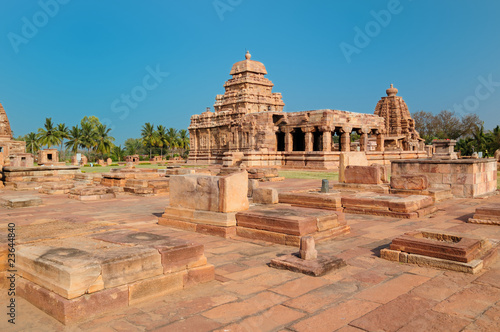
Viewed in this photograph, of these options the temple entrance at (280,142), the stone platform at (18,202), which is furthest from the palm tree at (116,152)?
the stone platform at (18,202)

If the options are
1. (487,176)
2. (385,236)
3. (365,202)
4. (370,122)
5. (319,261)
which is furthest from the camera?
(370,122)

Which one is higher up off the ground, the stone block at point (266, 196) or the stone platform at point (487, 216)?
the stone block at point (266, 196)

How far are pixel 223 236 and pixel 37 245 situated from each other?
2.72 m

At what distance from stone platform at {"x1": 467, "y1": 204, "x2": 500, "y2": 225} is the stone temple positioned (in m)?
16.4

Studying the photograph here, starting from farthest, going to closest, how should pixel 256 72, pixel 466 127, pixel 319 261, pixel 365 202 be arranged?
pixel 466 127 < pixel 256 72 < pixel 365 202 < pixel 319 261

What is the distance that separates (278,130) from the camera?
93.9 ft

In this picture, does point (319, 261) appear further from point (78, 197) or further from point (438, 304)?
point (78, 197)

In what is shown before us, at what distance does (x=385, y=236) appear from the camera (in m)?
5.98

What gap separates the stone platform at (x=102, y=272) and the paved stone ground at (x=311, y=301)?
0.34ft

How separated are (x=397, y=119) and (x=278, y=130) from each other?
15.4 m

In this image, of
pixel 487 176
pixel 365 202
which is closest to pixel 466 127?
pixel 487 176

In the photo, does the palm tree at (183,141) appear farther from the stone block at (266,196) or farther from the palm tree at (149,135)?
the stone block at (266,196)

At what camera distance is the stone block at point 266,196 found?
28.5 ft

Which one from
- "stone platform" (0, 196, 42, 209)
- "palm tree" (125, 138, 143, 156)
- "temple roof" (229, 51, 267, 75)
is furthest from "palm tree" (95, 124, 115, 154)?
"stone platform" (0, 196, 42, 209)
